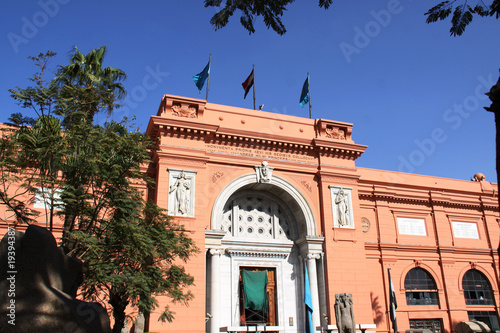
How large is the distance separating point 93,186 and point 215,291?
764 centimetres

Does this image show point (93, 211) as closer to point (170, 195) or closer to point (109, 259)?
point (109, 259)

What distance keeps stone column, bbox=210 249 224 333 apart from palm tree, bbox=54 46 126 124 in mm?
7696

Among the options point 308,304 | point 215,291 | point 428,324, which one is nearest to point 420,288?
point 428,324

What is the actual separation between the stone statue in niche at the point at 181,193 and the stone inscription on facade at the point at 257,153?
6.88 feet

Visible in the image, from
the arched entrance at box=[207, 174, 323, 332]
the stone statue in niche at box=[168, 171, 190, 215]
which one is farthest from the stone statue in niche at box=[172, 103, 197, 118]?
the arched entrance at box=[207, 174, 323, 332]

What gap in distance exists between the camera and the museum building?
61.4ft

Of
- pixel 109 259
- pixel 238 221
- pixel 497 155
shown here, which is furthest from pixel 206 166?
pixel 497 155

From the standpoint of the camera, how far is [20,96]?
11.9 metres

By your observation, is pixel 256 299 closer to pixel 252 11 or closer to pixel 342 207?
pixel 342 207

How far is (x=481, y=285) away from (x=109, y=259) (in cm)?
2205

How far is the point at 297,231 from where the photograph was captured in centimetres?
2161

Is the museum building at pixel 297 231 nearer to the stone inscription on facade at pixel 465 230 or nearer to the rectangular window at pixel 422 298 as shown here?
the rectangular window at pixel 422 298

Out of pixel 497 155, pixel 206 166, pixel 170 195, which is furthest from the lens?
pixel 206 166

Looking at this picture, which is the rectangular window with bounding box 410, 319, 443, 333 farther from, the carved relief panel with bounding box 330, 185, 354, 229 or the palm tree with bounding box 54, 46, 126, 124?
the palm tree with bounding box 54, 46, 126, 124
